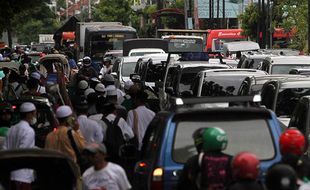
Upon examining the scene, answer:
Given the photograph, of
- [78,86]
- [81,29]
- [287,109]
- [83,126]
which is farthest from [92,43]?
[83,126]

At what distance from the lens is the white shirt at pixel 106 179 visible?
9031mm

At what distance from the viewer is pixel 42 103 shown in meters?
14.1

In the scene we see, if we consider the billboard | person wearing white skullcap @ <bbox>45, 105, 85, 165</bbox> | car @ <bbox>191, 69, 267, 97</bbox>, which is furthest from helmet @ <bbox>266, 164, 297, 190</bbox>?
the billboard

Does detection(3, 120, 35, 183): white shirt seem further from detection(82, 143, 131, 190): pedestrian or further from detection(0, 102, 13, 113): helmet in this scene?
detection(82, 143, 131, 190): pedestrian

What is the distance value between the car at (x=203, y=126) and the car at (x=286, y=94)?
24.0ft

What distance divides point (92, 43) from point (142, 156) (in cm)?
3761

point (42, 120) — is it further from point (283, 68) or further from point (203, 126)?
point (283, 68)

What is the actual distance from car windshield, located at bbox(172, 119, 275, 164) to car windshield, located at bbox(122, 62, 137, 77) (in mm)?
22137

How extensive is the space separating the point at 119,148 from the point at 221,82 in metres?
8.48

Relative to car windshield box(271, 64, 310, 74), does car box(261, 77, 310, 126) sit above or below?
above

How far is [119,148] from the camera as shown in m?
11.7

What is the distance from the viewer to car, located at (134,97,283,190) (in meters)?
9.20

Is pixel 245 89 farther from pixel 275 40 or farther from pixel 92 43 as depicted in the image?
pixel 275 40

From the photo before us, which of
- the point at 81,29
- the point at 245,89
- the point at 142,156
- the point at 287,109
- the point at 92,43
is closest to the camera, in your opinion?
the point at 142,156
